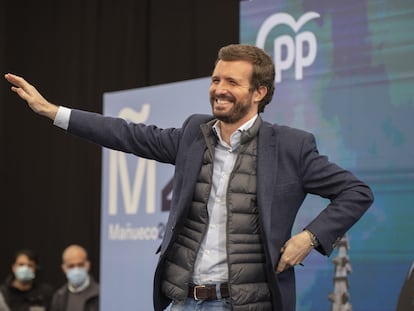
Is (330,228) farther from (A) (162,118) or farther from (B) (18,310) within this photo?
(B) (18,310)

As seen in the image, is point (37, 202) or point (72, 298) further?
point (37, 202)

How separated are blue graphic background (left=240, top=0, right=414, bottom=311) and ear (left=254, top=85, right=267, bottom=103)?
1.36m

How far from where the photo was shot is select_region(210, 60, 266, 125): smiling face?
231 centimetres

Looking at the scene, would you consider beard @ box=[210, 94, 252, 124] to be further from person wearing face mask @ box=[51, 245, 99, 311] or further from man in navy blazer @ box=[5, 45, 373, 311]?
person wearing face mask @ box=[51, 245, 99, 311]

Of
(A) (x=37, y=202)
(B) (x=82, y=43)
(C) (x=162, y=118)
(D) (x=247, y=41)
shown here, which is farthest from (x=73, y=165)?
(D) (x=247, y=41)

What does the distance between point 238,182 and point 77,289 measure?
3874 millimetres

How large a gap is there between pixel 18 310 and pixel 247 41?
3206mm

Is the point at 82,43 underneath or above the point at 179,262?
above

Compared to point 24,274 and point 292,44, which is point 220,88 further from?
point 24,274

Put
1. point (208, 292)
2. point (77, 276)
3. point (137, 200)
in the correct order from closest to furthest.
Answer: point (208, 292) → point (137, 200) → point (77, 276)

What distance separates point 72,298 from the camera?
19.1ft

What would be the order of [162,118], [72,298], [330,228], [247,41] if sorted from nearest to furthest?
[330,228]
[247,41]
[162,118]
[72,298]

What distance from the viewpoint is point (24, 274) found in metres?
6.20

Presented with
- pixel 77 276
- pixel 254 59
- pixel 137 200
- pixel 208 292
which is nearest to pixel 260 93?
pixel 254 59
